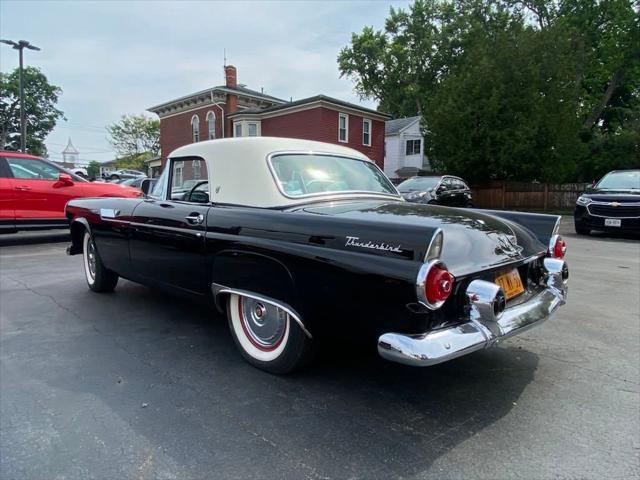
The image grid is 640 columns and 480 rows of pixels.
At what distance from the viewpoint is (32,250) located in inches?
320

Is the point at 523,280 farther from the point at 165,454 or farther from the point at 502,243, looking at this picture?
the point at 165,454

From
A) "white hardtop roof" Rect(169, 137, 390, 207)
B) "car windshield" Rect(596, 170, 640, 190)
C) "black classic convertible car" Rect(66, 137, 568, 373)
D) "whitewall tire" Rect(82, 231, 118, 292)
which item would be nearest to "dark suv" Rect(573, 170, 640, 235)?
"car windshield" Rect(596, 170, 640, 190)

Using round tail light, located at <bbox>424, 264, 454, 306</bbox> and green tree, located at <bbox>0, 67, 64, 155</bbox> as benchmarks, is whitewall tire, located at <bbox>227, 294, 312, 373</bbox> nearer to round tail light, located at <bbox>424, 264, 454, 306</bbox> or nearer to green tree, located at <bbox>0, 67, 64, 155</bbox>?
round tail light, located at <bbox>424, 264, 454, 306</bbox>

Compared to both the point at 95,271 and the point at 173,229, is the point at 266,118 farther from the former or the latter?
the point at 173,229

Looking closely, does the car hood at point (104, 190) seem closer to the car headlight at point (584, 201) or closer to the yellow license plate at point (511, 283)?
the yellow license plate at point (511, 283)

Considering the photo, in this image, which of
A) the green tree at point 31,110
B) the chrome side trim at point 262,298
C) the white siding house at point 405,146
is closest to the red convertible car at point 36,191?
the chrome side trim at point 262,298

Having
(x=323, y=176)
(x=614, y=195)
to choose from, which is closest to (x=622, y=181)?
(x=614, y=195)

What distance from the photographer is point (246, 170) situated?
332 centimetres

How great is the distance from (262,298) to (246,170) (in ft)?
3.34

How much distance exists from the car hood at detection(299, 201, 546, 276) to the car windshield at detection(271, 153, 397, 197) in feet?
0.89

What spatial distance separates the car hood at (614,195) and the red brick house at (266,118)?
16.9 m

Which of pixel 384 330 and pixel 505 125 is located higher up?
pixel 505 125

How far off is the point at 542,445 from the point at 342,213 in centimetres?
164

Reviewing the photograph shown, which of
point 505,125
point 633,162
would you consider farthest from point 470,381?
point 633,162
